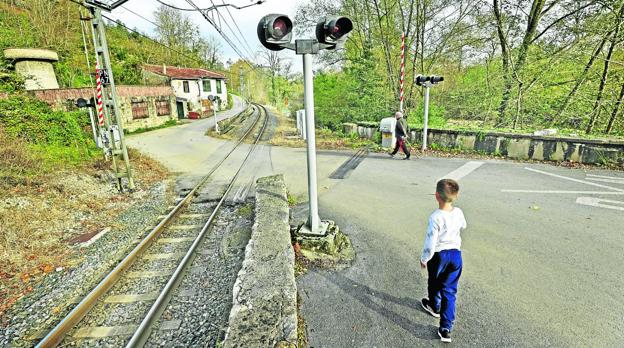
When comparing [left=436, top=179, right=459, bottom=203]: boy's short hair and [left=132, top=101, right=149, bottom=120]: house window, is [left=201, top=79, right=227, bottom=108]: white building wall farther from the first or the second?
[left=436, top=179, right=459, bottom=203]: boy's short hair

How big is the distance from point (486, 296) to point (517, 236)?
1953 mm

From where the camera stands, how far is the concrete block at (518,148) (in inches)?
378

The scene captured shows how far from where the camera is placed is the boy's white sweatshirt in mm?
2771

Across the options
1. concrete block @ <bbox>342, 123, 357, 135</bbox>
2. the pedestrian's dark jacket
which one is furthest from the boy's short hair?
concrete block @ <bbox>342, 123, 357, 135</bbox>

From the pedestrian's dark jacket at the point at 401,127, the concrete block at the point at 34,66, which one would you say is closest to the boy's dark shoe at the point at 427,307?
the pedestrian's dark jacket at the point at 401,127

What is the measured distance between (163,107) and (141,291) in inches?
1032

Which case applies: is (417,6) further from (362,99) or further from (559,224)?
(559,224)

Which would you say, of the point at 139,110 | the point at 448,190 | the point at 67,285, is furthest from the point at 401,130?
the point at 139,110

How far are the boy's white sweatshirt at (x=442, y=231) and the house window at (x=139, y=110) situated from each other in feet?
84.3

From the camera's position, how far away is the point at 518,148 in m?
9.76

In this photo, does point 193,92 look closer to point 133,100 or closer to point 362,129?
point 133,100

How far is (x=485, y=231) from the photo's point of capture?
5090 millimetres

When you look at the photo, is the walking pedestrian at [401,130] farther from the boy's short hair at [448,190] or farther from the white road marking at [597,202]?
the boy's short hair at [448,190]

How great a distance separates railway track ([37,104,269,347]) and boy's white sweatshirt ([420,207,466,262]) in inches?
120
